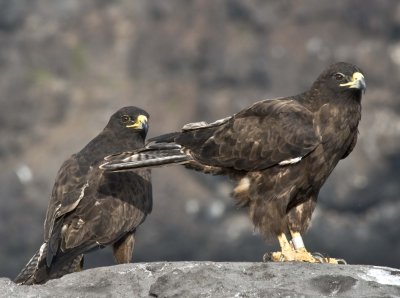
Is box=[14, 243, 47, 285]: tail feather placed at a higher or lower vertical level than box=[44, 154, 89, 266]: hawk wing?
lower

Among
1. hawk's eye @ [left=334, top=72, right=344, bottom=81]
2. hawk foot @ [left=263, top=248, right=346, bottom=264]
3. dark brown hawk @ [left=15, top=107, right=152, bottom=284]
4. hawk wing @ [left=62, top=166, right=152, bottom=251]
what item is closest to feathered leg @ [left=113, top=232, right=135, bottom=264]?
dark brown hawk @ [left=15, top=107, right=152, bottom=284]

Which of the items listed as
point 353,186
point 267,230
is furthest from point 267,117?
point 353,186

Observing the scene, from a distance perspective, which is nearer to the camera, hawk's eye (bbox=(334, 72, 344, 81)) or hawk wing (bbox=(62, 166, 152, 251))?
hawk's eye (bbox=(334, 72, 344, 81))

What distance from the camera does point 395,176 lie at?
6900cm

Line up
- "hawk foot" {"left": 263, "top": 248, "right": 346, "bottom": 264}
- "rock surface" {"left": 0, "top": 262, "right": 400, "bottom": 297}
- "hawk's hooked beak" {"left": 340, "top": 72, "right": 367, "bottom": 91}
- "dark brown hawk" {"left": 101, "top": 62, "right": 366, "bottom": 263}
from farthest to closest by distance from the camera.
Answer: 1. "hawk's hooked beak" {"left": 340, "top": 72, "right": 367, "bottom": 91}
2. "dark brown hawk" {"left": 101, "top": 62, "right": 366, "bottom": 263}
3. "hawk foot" {"left": 263, "top": 248, "right": 346, "bottom": 264}
4. "rock surface" {"left": 0, "top": 262, "right": 400, "bottom": 297}

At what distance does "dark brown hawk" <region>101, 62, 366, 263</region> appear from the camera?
1438 cm

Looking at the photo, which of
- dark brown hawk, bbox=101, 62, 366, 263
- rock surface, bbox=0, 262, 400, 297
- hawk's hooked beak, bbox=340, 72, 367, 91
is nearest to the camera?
rock surface, bbox=0, 262, 400, 297

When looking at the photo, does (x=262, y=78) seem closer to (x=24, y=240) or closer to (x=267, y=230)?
(x=24, y=240)

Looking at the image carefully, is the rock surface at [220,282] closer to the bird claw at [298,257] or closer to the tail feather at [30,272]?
the bird claw at [298,257]

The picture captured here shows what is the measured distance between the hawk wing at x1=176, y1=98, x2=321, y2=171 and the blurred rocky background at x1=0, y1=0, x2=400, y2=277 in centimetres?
4685

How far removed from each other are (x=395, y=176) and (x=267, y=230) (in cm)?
5559

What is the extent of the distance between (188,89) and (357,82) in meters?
53.4

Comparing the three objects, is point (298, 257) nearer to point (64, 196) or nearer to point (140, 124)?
point (64, 196)

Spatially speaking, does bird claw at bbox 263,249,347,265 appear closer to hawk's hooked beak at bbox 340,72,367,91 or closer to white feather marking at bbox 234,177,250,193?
white feather marking at bbox 234,177,250,193
